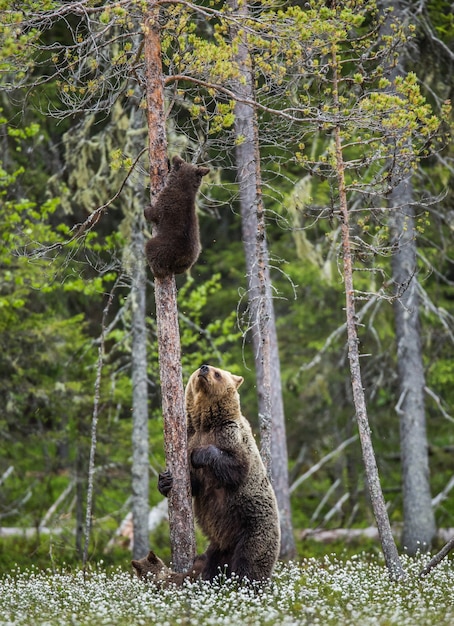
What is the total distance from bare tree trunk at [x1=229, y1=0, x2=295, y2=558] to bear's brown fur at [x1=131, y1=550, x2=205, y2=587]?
2.62m

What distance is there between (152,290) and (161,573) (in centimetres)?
884

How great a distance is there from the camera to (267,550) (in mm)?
9625

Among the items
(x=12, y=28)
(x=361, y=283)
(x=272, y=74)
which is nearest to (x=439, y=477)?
(x=361, y=283)

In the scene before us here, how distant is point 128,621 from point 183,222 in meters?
3.90

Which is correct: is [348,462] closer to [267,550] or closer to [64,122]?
[64,122]

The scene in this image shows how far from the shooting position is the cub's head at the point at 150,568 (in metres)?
9.43

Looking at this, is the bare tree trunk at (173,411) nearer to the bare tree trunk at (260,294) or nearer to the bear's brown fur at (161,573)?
the bear's brown fur at (161,573)

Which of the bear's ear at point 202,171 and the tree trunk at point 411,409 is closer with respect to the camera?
the bear's ear at point 202,171

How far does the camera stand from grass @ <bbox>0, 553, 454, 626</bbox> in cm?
756

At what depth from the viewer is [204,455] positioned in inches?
376

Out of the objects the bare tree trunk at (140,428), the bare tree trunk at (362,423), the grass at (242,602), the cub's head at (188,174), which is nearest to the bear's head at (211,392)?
the bare tree trunk at (362,423)

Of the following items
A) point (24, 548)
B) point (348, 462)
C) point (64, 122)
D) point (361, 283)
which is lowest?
point (24, 548)

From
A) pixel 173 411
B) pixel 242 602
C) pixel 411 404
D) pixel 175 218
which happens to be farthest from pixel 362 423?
pixel 411 404

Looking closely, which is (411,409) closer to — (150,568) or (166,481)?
(150,568)
